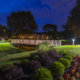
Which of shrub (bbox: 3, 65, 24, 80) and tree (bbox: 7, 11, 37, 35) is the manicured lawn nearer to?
shrub (bbox: 3, 65, 24, 80)

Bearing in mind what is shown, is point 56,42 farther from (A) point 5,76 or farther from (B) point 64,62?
(A) point 5,76

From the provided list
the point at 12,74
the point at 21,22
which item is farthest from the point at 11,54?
the point at 21,22

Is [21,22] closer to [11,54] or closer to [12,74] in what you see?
[11,54]

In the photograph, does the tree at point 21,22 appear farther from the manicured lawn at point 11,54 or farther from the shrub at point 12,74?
the shrub at point 12,74

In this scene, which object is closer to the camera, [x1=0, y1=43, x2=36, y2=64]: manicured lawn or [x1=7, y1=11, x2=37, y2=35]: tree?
[x1=0, y1=43, x2=36, y2=64]: manicured lawn

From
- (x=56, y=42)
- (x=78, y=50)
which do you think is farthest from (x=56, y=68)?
(x=56, y=42)

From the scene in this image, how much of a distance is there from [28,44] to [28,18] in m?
17.0

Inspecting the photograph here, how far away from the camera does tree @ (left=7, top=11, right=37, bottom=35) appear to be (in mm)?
41938

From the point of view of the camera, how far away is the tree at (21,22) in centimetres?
4194

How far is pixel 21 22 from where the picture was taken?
1651 inches

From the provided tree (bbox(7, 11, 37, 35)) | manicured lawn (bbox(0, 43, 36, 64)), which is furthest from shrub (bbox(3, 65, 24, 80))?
tree (bbox(7, 11, 37, 35))

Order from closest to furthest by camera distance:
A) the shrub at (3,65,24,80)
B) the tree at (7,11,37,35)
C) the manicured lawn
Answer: the shrub at (3,65,24,80) < the manicured lawn < the tree at (7,11,37,35)

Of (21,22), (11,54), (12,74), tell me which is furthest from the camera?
(21,22)

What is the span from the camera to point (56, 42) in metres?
22.8
